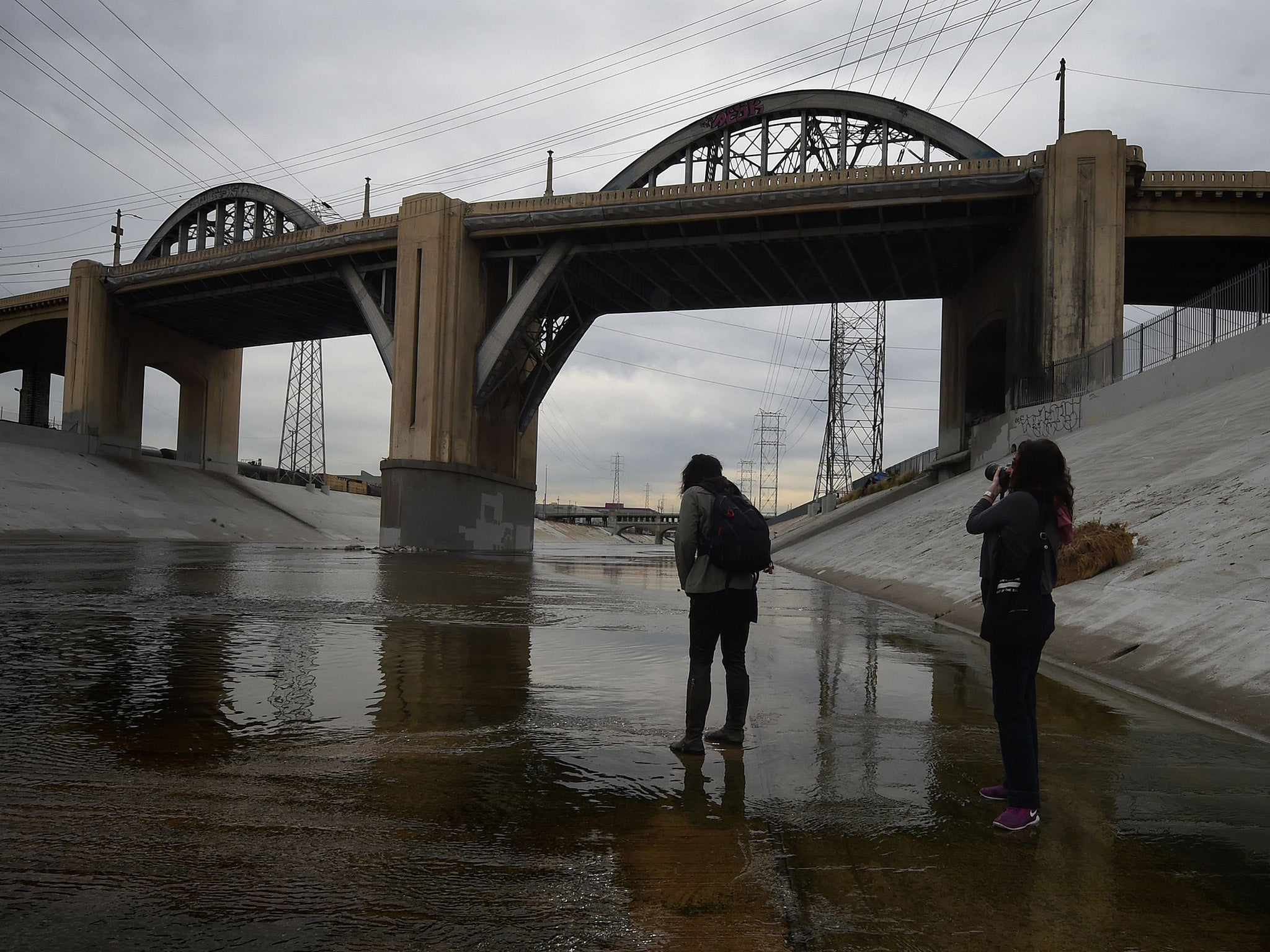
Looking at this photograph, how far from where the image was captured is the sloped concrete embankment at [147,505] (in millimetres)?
34062

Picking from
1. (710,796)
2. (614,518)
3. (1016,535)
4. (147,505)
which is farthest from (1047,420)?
(614,518)

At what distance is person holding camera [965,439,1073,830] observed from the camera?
12.5 ft

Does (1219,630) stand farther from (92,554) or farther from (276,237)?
(276,237)

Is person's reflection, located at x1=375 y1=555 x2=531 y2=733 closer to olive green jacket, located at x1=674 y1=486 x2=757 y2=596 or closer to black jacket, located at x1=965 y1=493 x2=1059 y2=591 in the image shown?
olive green jacket, located at x1=674 y1=486 x2=757 y2=596

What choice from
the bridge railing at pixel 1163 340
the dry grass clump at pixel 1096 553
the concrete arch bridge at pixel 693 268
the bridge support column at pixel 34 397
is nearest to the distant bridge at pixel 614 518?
the bridge support column at pixel 34 397

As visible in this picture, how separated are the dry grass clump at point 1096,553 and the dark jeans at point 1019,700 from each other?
231 inches

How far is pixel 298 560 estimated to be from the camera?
75.6 ft

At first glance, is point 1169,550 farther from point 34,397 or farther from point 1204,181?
point 34,397

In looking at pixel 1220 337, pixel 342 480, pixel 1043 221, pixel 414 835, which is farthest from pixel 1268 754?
pixel 342 480

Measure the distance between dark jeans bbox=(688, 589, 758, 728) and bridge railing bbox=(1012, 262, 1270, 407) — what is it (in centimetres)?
→ 1824

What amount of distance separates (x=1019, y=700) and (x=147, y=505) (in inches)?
1760

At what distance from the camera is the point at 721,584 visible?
15.8 feet

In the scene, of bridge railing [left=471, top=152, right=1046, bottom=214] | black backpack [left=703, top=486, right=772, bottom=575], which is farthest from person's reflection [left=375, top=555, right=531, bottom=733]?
bridge railing [left=471, top=152, right=1046, bottom=214]

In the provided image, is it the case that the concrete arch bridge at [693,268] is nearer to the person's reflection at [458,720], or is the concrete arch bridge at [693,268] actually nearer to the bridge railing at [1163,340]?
the bridge railing at [1163,340]
